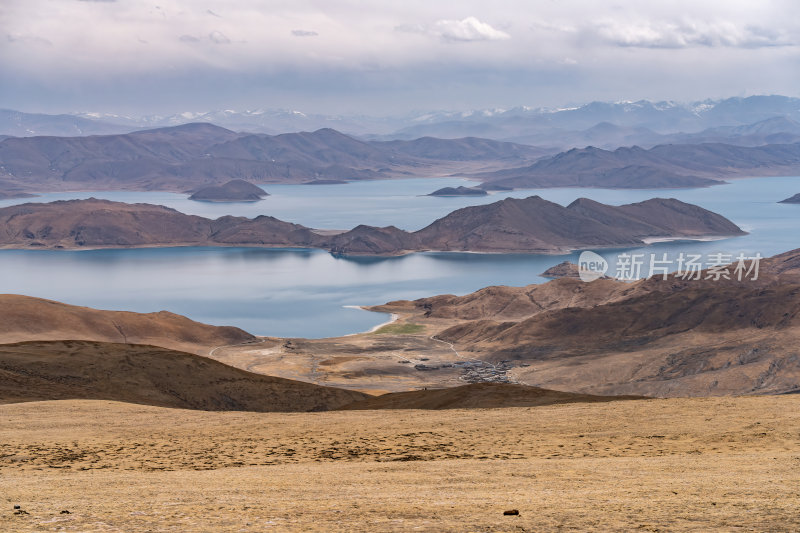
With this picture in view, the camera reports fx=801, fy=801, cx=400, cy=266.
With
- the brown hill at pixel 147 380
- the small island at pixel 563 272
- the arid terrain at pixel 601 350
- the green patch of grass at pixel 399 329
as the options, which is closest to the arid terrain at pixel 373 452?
the brown hill at pixel 147 380

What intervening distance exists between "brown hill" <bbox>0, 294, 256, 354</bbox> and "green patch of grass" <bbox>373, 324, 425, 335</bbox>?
16814 millimetres

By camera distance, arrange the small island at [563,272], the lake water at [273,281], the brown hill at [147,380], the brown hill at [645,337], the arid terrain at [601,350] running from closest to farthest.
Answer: the brown hill at [147,380] → the brown hill at [645,337] → the arid terrain at [601,350] → the lake water at [273,281] → the small island at [563,272]

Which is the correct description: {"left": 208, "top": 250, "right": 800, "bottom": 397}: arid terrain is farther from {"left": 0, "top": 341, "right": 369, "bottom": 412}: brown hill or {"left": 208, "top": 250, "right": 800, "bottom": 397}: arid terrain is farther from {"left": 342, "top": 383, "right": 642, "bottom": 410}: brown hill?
{"left": 342, "top": 383, "right": 642, "bottom": 410}: brown hill

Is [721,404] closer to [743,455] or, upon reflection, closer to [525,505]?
[743,455]

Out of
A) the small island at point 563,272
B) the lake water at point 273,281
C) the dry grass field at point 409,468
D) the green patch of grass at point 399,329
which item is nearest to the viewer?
the dry grass field at point 409,468

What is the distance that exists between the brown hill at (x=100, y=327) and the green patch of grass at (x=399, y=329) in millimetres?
16814

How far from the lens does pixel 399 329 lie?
105 m

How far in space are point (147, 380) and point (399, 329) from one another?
61.4m

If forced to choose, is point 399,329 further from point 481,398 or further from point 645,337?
point 481,398

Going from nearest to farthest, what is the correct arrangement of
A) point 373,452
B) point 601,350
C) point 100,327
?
point 373,452 < point 601,350 < point 100,327

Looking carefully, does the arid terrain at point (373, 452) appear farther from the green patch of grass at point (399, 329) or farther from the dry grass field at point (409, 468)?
the green patch of grass at point (399, 329)

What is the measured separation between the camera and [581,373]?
7331 cm

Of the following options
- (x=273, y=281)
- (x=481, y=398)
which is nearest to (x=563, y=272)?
(x=273, y=281)

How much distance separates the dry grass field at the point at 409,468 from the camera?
535 inches
